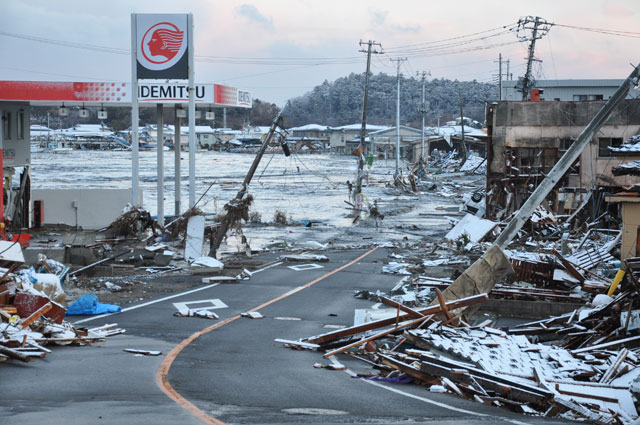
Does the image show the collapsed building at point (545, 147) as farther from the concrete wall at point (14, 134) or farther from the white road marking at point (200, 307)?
the concrete wall at point (14, 134)

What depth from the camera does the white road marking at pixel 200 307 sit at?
17.5m

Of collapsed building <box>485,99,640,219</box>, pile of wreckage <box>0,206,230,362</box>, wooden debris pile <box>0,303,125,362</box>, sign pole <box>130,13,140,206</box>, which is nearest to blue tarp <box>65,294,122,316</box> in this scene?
pile of wreckage <box>0,206,230,362</box>

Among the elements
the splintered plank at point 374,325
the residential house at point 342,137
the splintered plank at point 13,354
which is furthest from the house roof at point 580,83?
the residential house at point 342,137

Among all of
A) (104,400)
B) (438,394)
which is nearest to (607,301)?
(438,394)

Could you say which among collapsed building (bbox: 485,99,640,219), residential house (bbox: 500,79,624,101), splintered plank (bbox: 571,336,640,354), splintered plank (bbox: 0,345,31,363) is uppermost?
residential house (bbox: 500,79,624,101)

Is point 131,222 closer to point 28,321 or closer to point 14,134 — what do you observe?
point 14,134

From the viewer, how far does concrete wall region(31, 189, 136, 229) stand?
3359 centimetres

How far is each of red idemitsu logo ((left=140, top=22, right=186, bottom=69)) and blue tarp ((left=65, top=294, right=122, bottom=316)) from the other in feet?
46.5

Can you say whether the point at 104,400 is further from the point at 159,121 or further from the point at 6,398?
the point at 159,121

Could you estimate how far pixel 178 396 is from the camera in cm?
954

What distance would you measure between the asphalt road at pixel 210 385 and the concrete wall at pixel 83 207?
1778 cm

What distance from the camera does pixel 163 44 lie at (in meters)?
28.9

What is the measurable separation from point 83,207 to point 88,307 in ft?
59.5

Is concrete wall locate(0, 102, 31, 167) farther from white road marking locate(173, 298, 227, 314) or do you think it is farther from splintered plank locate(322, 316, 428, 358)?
splintered plank locate(322, 316, 428, 358)
